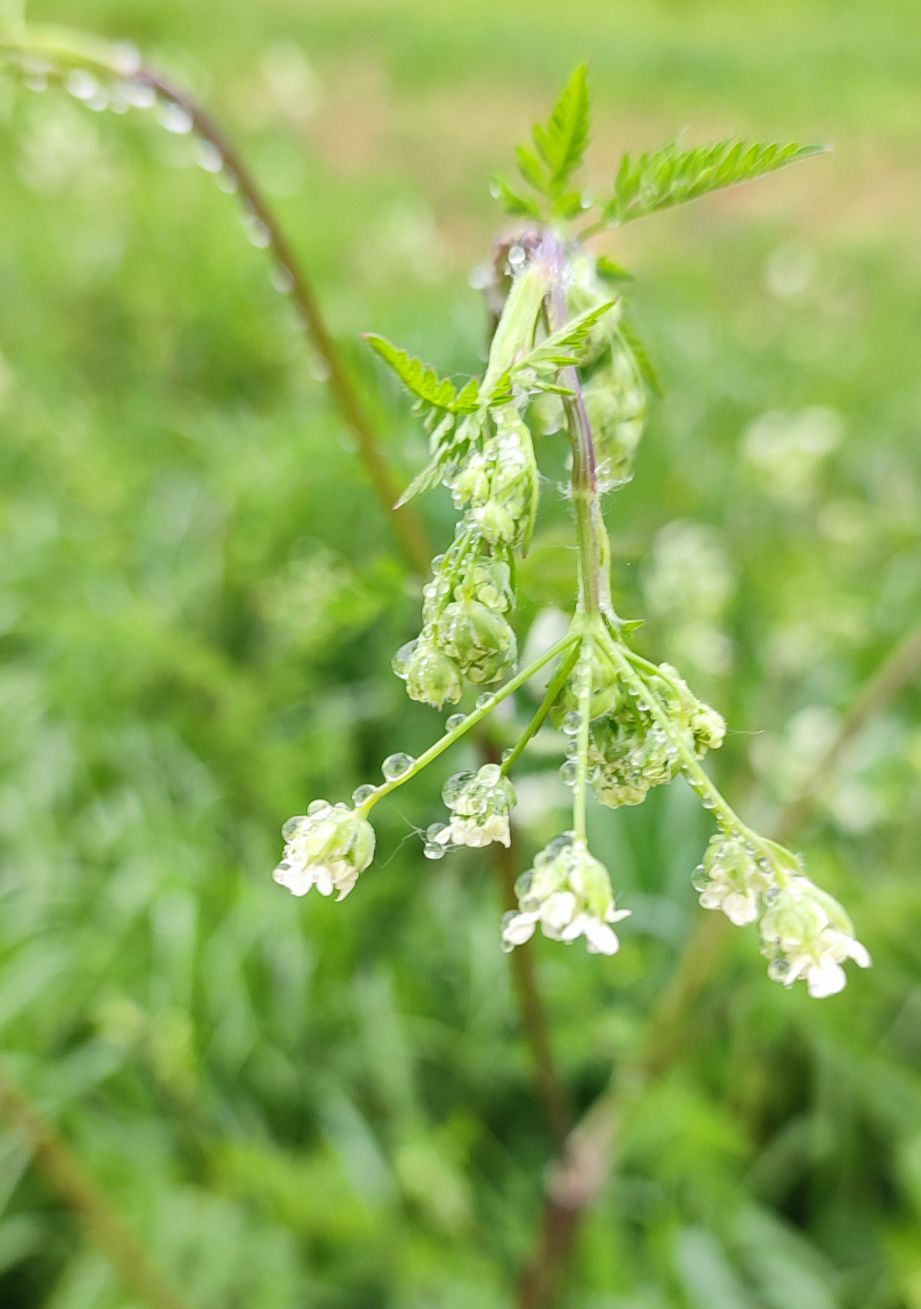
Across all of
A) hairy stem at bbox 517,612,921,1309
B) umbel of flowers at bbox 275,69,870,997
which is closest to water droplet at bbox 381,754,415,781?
umbel of flowers at bbox 275,69,870,997

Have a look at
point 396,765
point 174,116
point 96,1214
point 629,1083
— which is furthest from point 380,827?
point 396,765

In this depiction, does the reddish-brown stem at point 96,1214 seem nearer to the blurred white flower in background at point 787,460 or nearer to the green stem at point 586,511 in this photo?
the green stem at point 586,511

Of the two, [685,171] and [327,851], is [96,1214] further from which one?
[685,171]

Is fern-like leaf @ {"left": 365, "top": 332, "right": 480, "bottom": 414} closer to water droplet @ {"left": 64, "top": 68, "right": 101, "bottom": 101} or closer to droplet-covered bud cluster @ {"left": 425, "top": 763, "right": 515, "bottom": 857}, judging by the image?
droplet-covered bud cluster @ {"left": 425, "top": 763, "right": 515, "bottom": 857}

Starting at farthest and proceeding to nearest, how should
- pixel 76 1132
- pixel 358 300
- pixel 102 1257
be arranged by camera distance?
pixel 358 300, pixel 76 1132, pixel 102 1257

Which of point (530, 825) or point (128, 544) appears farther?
point (128, 544)

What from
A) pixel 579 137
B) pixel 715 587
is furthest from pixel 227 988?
pixel 579 137

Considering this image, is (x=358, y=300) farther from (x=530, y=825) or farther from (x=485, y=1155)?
(x=485, y=1155)
